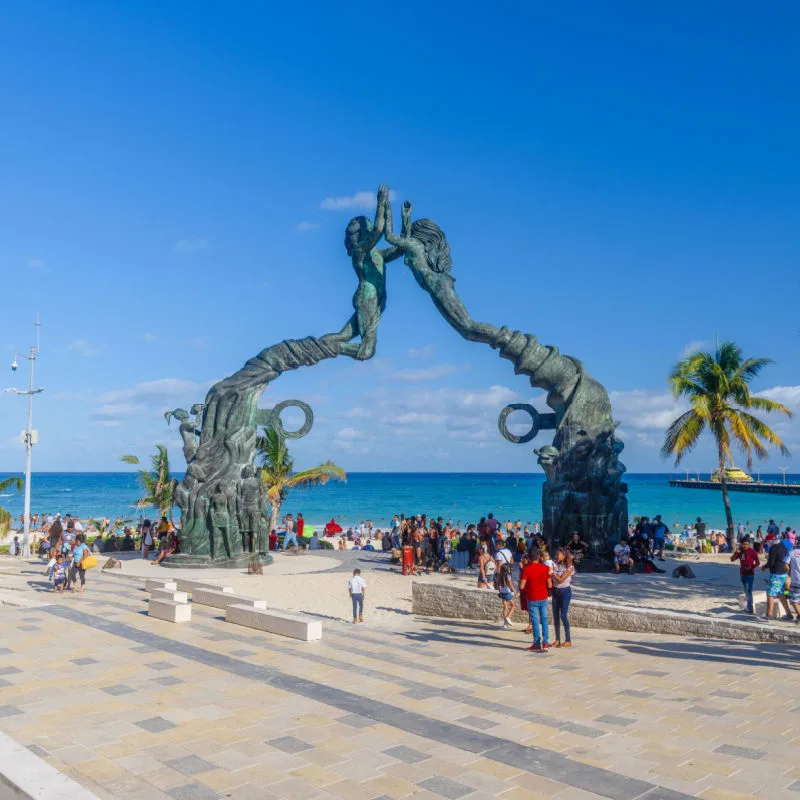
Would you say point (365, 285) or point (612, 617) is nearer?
point (612, 617)

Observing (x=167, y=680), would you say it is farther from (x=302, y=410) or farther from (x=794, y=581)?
(x=302, y=410)

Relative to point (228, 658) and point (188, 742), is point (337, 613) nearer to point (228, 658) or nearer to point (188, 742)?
point (228, 658)

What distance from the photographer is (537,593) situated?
1069cm

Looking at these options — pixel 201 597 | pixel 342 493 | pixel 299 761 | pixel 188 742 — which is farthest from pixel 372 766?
pixel 342 493

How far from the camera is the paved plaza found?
20.0 ft

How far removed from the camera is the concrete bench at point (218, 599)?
14.0m

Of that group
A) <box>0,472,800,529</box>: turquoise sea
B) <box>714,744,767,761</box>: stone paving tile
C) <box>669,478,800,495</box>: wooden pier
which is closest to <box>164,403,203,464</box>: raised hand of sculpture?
<box>714,744,767,761</box>: stone paving tile

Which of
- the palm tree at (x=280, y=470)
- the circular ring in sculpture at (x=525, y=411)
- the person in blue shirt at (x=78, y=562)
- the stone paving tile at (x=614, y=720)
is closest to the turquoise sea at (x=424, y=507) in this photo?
the palm tree at (x=280, y=470)

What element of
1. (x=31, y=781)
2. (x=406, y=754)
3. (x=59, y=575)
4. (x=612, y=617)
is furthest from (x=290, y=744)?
(x=59, y=575)

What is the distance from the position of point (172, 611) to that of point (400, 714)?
647cm

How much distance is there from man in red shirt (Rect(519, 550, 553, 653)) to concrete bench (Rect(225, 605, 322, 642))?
3.36 m

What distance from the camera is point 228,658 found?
1041cm

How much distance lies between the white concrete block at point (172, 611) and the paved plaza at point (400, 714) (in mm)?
644

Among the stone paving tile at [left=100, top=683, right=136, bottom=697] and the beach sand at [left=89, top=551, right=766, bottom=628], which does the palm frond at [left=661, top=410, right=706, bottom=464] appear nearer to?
the beach sand at [left=89, top=551, right=766, bottom=628]
